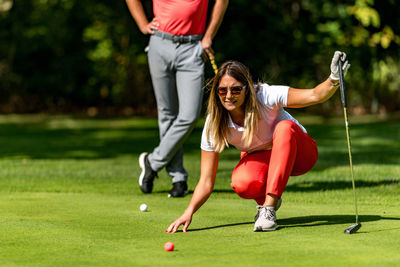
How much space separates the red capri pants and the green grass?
0.26 metres

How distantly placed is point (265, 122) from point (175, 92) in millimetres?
2287

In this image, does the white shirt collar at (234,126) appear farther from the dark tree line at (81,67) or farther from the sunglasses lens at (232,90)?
the dark tree line at (81,67)

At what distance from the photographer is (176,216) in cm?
596

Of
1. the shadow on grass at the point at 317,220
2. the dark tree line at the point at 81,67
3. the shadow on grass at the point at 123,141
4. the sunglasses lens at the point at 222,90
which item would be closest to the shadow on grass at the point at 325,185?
the shadow on grass at the point at 123,141

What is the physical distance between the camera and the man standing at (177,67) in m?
7.27

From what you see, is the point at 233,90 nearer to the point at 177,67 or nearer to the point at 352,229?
the point at 352,229

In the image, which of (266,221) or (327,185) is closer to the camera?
(266,221)

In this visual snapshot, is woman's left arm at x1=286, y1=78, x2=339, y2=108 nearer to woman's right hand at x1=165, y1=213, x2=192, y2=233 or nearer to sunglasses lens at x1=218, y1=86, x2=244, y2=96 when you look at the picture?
sunglasses lens at x1=218, y1=86, x2=244, y2=96

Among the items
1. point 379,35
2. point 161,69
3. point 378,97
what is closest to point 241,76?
point 161,69

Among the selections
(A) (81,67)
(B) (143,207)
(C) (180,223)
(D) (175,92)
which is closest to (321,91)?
(C) (180,223)

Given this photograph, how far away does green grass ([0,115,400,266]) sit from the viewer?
426 centimetres

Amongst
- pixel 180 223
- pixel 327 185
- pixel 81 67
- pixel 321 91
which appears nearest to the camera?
pixel 321 91

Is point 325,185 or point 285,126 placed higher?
point 285,126

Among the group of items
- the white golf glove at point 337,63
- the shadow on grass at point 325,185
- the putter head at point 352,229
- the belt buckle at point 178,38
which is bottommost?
the shadow on grass at point 325,185
